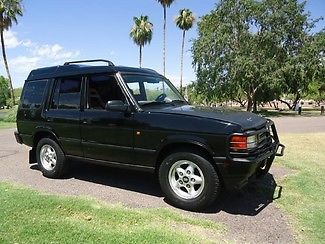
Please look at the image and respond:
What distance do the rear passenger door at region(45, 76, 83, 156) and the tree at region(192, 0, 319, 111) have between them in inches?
1030

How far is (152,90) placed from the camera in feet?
20.6

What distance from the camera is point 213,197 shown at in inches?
199

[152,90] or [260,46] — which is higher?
[260,46]

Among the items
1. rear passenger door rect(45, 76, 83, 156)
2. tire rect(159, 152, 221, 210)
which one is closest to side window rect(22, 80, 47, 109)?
rear passenger door rect(45, 76, 83, 156)

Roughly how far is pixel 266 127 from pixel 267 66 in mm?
27078

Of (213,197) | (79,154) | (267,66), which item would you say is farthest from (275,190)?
(267,66)

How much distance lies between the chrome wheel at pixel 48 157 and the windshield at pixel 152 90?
211 cm

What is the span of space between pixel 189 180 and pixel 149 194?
1010 mm

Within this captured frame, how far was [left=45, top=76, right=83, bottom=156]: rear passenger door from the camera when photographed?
6355 mm

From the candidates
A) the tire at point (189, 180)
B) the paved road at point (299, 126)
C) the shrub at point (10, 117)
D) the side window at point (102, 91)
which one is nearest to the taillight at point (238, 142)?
the tire at point (189, 180)

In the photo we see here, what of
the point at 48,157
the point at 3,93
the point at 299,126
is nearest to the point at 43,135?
the point at 48,157

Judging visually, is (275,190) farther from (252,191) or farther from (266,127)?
(266,127)

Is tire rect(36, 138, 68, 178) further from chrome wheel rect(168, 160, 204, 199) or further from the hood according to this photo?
chrome wheel rect(168, 160, 204, 199)

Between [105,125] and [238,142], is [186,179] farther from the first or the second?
[105,125]
